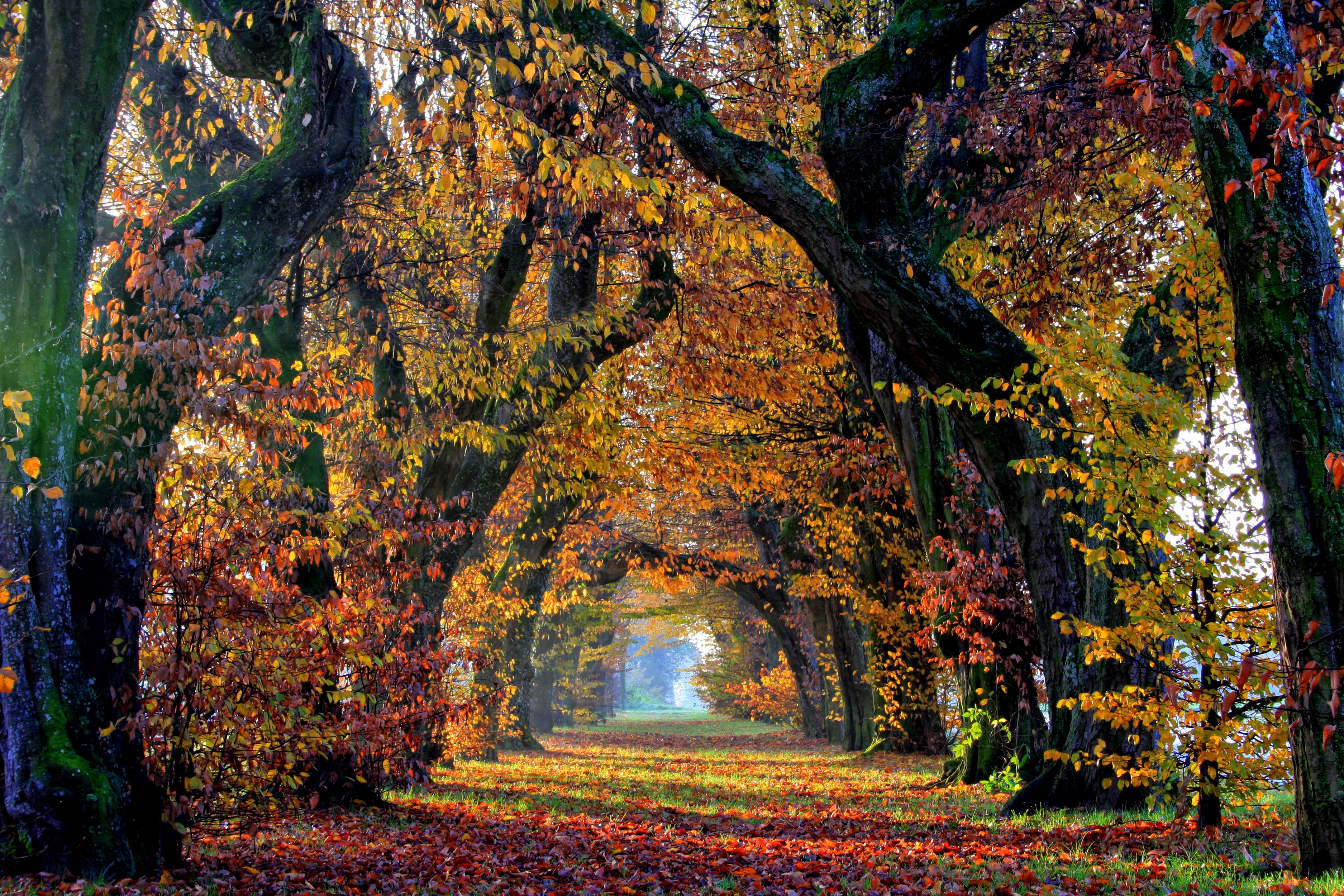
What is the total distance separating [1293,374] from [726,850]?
17.6ft

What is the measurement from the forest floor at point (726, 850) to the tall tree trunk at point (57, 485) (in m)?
0.36

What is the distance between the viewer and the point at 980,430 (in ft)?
22.7

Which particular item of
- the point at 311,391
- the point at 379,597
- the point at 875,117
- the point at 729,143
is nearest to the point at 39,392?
the point at 311,391

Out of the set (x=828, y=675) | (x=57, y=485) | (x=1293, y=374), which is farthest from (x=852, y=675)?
(x=57, y=485)

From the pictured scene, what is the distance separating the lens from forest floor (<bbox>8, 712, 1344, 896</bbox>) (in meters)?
5.28

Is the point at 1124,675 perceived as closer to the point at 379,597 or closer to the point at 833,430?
the point at 379,597

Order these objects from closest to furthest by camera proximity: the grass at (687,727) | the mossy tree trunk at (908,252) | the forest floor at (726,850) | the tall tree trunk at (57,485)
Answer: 1. the tall tree trunk at (57,485)
2. the forest floor at (726,850)
3. the mossy tree trunk at (908,252)
4. the grass at (687,727)

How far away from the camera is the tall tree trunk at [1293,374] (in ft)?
14.3

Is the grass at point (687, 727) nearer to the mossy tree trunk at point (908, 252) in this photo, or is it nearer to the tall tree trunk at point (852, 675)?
the tall tree trunk at point (852, 675)

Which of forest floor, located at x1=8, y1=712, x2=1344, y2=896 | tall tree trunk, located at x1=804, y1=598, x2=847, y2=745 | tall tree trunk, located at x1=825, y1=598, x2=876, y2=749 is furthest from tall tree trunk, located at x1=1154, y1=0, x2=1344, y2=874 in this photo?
tall tree trunk, located at x1=804, y1=598, x2=847, y2=745

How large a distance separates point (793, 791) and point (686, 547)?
1439cm

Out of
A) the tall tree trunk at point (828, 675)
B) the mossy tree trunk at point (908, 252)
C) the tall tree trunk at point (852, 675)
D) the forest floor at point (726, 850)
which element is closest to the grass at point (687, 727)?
the tall tree trunk at point (828, 675)

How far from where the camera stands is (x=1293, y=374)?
450cm

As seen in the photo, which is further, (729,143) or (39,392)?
(729,143)
